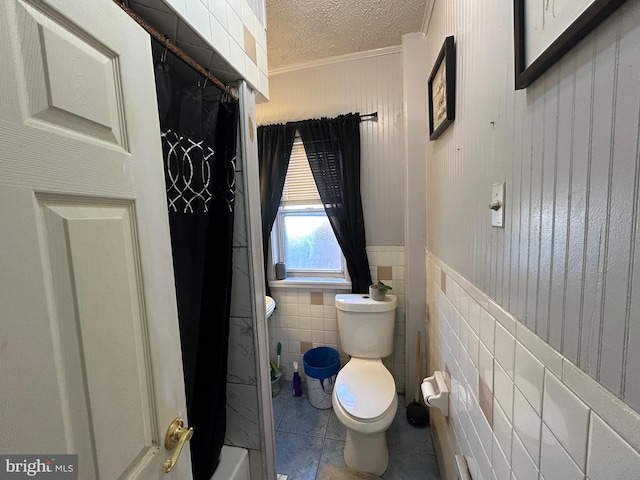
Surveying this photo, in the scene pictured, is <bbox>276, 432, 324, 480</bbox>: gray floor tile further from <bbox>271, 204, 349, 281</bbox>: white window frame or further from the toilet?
<bbox>271, 204, 349, 281</bbox>: white window frame

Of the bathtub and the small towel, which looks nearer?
the bathtub

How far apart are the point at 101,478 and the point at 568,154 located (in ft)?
3.30

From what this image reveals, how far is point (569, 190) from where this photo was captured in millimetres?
456

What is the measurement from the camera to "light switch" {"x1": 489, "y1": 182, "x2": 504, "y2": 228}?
27.2 inches

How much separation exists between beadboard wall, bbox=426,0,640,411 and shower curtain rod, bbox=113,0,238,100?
2.97 feet

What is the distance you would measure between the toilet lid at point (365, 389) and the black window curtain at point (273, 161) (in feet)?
3.91

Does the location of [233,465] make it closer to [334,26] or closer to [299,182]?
[299,182]

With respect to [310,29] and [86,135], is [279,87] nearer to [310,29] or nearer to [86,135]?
[310,29]

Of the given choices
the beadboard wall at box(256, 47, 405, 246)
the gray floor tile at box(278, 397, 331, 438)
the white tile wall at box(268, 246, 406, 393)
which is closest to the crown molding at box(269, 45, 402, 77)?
the beadboard wall at box(256, 47, 405, 246)

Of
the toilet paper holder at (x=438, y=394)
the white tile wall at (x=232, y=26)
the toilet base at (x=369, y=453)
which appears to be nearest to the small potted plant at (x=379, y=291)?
the toilet paper holder at (x=438, y=394)

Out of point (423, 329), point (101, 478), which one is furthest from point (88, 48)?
point (423, 329)

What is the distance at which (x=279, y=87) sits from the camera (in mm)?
2076

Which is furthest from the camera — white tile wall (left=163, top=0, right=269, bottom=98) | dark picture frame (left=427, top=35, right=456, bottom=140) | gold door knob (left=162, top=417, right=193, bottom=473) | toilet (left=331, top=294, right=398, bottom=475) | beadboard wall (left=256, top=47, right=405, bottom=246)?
beadboard wall (left=256, top=47, right=405, bottom=246)

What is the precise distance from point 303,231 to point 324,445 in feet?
4.83
